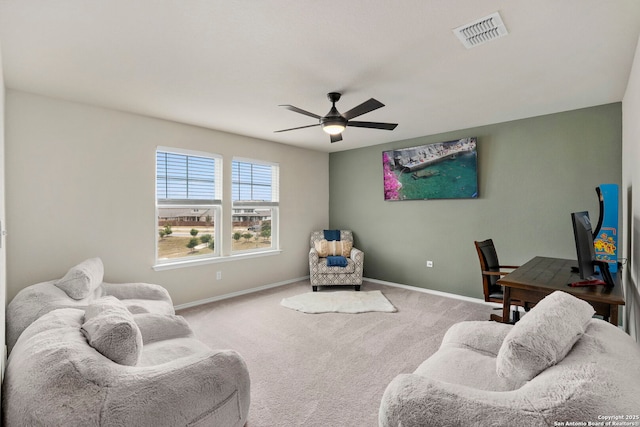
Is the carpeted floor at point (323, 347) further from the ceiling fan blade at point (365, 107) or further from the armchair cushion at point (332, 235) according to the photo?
the ceiling fan blade at point (365, 107)

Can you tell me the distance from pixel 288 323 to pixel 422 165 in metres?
3.21

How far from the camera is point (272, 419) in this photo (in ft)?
6.61

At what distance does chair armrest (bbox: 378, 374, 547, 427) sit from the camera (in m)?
0.96

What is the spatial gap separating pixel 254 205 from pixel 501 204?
378cm

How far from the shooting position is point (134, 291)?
3137 millimetres

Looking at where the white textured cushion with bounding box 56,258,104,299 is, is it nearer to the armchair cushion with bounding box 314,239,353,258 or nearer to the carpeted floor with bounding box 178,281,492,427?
the carpeted floor with bounding box 178,281,492,427

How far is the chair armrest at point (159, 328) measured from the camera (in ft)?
7.13

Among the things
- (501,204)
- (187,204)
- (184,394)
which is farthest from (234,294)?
(501,204)

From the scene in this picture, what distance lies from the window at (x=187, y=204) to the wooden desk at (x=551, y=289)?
385 cm

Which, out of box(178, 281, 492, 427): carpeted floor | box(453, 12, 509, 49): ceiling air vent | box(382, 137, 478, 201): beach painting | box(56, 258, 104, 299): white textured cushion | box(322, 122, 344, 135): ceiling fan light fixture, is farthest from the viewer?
box(382, 137, 478, 201): beach painting

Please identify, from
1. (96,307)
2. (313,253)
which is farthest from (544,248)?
(96,307)

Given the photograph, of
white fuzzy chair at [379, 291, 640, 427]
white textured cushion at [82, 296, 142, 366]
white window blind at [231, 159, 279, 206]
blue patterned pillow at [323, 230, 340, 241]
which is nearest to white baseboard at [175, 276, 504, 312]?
blue patterned pillow at [323, 230, 340, 241]

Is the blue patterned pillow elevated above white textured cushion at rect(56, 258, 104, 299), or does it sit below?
above

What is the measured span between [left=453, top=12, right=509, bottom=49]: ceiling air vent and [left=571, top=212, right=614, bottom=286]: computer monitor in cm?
147
